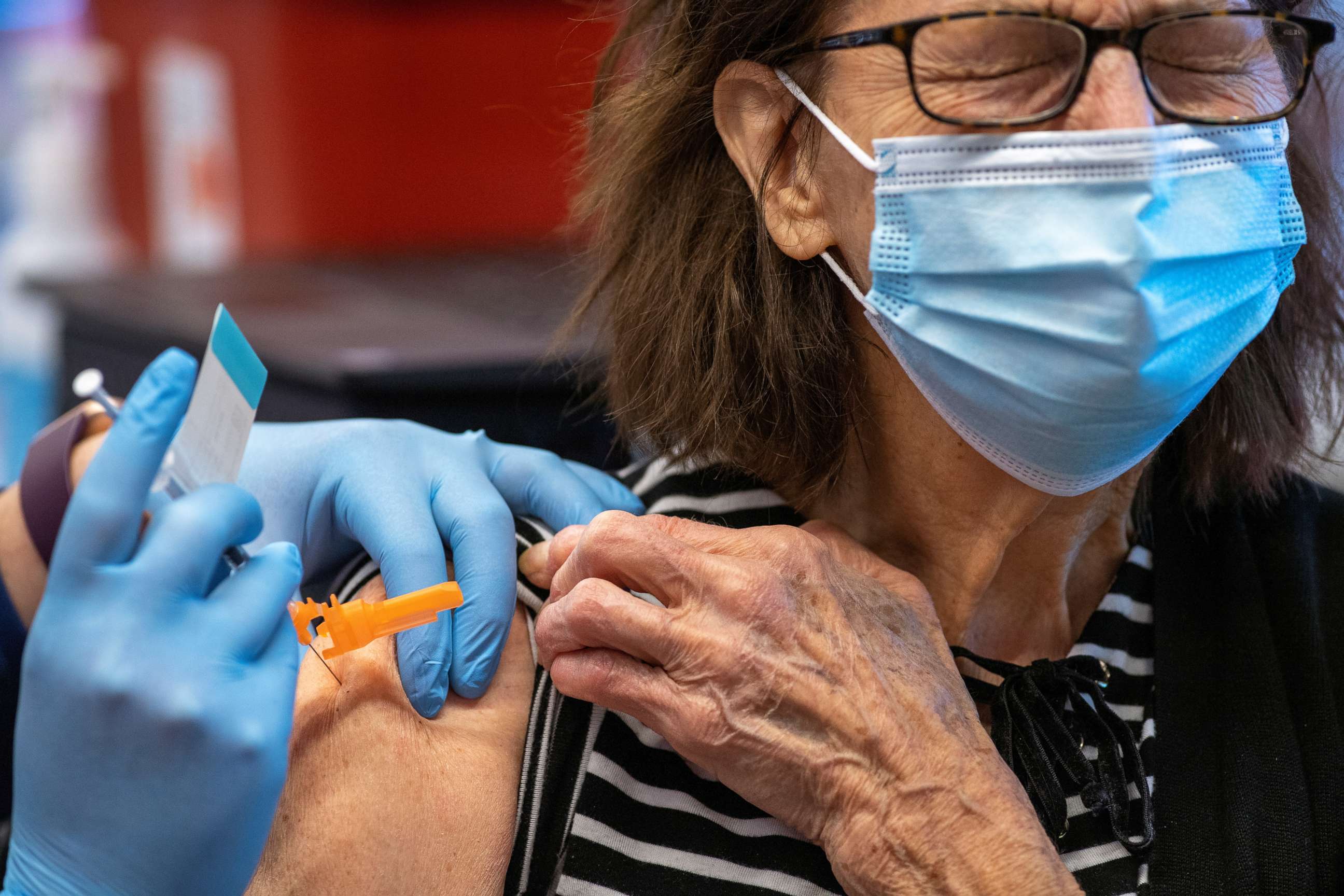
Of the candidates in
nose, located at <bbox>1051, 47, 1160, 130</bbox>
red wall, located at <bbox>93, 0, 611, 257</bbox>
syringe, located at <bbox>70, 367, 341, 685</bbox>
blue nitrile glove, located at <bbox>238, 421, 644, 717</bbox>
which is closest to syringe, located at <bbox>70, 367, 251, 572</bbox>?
syringe, located at <bbox>70, 367, 341, 685</bbox>

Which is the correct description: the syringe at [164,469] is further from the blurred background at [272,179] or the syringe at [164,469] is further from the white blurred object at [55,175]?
the white blurred object at [55,175]

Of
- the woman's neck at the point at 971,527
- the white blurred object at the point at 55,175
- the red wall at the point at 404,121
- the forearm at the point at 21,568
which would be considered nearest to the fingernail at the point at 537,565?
the woman's neck at the point at 971,527

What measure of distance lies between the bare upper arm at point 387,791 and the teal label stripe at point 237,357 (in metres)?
0.34

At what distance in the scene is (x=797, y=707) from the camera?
3.70 feet

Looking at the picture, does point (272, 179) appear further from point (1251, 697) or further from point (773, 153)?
point (1251, 697)

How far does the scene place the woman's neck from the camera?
1300mm

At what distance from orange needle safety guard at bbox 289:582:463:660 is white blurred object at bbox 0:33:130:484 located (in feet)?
16.3

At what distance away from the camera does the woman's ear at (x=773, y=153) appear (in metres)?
1.28

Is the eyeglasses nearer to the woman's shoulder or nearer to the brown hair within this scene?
the brown hair

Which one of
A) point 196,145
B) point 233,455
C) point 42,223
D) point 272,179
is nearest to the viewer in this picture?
point 233,455

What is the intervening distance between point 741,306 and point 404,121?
4242 millimetres

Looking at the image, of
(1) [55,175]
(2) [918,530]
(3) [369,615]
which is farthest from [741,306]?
(1) [55,175]

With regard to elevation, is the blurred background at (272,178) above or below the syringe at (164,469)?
below

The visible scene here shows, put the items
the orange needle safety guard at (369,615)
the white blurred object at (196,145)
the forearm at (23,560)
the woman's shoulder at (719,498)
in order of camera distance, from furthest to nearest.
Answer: the white blurred object at (196,145), the forearm at (23,560), the woman's shoulder at (719,498), the orange needle safety guard at (369,615)
